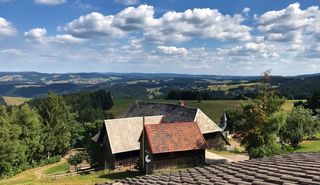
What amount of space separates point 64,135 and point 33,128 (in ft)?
30.6

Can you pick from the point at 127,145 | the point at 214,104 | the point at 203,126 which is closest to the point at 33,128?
the point at 127,145

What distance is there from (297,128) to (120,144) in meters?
30.8

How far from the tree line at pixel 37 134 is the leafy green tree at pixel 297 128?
35337 mm

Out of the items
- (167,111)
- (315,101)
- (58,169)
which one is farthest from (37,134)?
(315,101)

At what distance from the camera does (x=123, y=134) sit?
53.8 metres

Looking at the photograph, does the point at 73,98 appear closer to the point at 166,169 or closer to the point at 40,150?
the point at 40,150

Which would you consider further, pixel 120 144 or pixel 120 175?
pixel 120 144

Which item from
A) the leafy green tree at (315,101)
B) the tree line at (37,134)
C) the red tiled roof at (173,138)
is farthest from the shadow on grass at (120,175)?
the leafy green tree at (315,101)

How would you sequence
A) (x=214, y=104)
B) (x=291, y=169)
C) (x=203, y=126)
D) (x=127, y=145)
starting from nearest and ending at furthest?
1. (x=291, y=169)
2. (x=127, y=145)
3. (x=203, y=126)
4. (x=214, y=104)

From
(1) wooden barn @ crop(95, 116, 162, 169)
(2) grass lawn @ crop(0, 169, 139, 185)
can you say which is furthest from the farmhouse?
(2) grass lawn @ crop(0, 169, 139, 185)

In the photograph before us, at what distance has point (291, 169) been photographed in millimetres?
7578

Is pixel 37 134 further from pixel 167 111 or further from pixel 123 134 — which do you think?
pixel 167 111

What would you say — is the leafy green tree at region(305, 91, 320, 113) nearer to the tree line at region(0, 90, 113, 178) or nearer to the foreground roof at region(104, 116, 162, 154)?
the tree line at region(0, 90, 113, 178)

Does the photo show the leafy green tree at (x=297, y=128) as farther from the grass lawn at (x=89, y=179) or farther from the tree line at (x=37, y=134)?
the tree line at (x=37, y=134)
